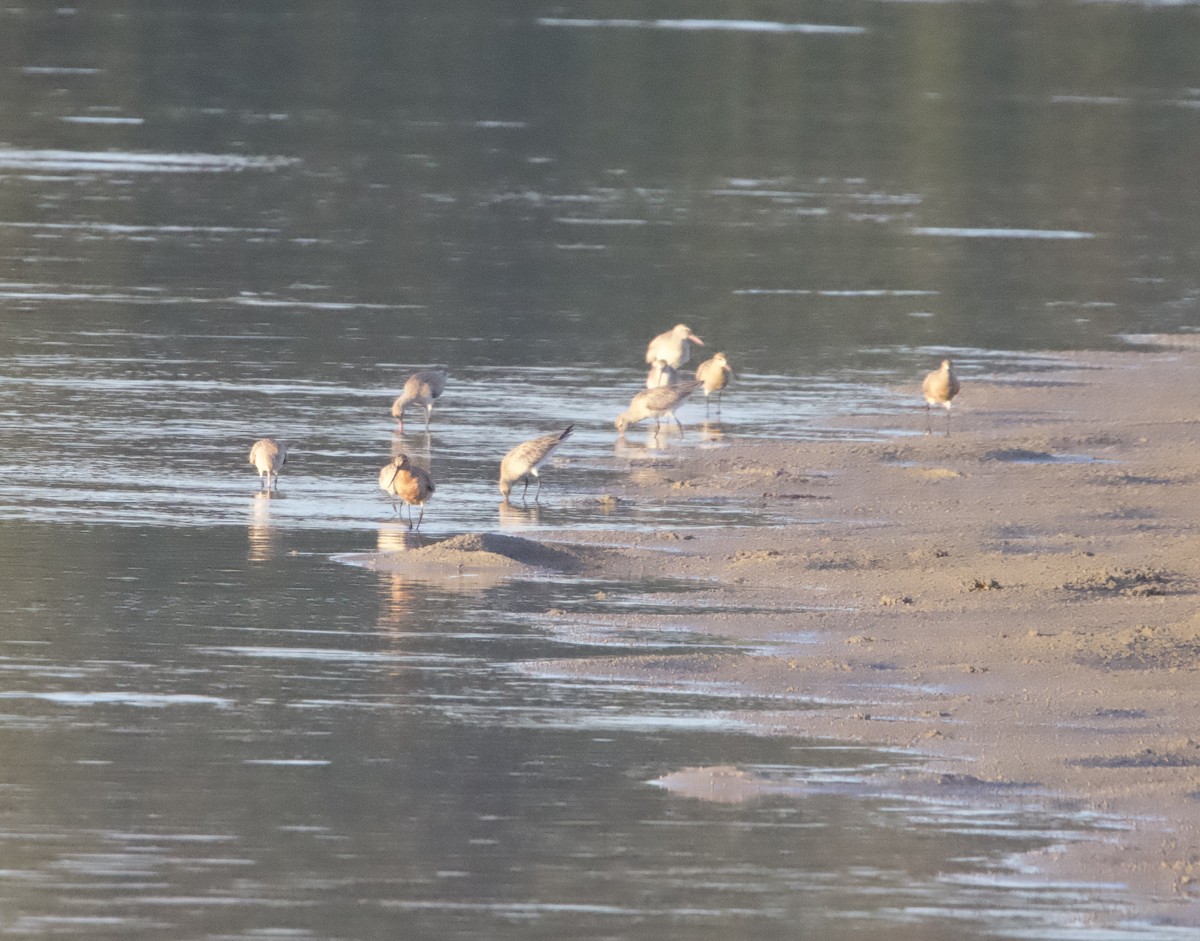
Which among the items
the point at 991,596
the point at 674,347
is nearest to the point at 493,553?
the point at 991,596

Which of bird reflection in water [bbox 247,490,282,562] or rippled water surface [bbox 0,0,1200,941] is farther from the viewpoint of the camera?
bird reflection in water [bbox 247,490,282,562]

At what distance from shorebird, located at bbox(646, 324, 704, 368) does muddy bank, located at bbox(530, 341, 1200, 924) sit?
0.87 m

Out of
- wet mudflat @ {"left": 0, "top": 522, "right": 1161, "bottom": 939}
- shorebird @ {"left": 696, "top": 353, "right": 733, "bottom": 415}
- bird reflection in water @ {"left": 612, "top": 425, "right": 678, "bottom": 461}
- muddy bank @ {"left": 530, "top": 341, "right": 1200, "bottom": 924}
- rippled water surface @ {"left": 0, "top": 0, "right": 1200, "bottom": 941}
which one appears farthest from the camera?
shorebird @ {"left": 696, "top": 353, "right": 733, "bottom": 415}

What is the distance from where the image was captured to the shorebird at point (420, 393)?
16531 millimetres

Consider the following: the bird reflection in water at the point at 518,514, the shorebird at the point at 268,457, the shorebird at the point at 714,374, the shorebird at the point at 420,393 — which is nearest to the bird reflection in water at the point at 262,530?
the shorebird at the point at 268,457

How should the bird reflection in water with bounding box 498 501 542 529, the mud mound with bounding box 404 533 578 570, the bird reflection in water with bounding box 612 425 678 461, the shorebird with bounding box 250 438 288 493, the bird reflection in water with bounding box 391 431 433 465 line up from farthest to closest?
the bird reflection in water with bounding box 612 425 678 461 < the bird reflection in water with bounding box 391 431 433 465 < the shorebird with bounding box 250 438 288 493 < the bird reflection in water with bounding box 498 501 542 529 < the mud mound with bounding box 404 533 578 570

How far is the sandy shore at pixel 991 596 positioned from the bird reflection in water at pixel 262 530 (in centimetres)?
149

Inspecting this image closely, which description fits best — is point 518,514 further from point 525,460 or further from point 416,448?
point 416,448

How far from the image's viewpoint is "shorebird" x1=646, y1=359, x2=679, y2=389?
1761cm

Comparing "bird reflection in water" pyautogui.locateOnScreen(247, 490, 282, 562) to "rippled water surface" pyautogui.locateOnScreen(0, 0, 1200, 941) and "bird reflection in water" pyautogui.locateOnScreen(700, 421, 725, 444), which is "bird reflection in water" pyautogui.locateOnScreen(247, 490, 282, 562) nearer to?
"rippled water surface" pyautogui.locateOnScreen(0, 0, 1200, 941)

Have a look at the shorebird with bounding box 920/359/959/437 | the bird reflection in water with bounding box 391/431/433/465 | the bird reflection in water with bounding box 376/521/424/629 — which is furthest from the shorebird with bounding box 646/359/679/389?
the bird reflection in water with bounding box 376/521/424/629

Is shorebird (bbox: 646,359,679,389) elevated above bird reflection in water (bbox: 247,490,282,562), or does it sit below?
above

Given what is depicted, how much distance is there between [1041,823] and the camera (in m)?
8.28

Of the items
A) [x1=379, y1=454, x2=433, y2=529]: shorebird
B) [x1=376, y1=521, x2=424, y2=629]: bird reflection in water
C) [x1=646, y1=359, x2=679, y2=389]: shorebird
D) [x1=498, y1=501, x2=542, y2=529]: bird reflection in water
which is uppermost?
[x1=646, y1=359, x2=679, y2=389]: shorebird
